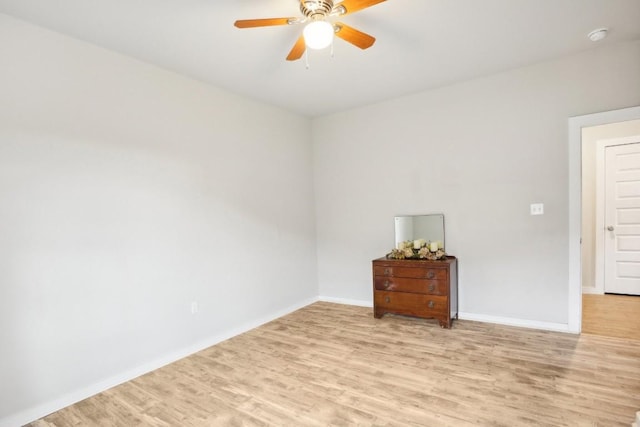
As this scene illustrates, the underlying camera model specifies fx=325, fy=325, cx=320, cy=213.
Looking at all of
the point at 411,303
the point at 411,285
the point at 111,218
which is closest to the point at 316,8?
the point at 111,218

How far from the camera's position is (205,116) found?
3271 millimetres

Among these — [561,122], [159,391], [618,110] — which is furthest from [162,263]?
[618,110]

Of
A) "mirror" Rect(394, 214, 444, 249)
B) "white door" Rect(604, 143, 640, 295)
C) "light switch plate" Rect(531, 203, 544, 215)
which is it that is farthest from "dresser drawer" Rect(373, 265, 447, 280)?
"white door" Rect(604, 143, 640, 295)

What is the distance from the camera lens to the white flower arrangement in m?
3.59

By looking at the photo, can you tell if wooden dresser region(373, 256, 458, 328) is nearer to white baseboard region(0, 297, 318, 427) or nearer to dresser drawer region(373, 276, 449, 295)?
dresser drawer region(373, 276, 449, 295)

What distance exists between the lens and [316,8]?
1887 millimetres

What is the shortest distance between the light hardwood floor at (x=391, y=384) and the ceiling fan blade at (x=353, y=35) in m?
2.34

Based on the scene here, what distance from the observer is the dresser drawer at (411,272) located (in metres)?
3.37

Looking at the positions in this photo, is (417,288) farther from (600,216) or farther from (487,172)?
(600,216)

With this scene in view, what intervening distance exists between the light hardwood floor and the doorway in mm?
1961

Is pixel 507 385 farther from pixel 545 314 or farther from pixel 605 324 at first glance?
pixel 605 324

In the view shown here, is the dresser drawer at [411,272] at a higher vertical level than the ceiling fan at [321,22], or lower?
lower

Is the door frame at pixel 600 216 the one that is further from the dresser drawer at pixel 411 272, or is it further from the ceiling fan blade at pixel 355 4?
the ceiling fan blade at pixel 355 4

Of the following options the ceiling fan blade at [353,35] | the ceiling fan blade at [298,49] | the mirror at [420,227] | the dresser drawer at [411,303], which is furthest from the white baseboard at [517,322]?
the ceiling fan blade at [298,49]
